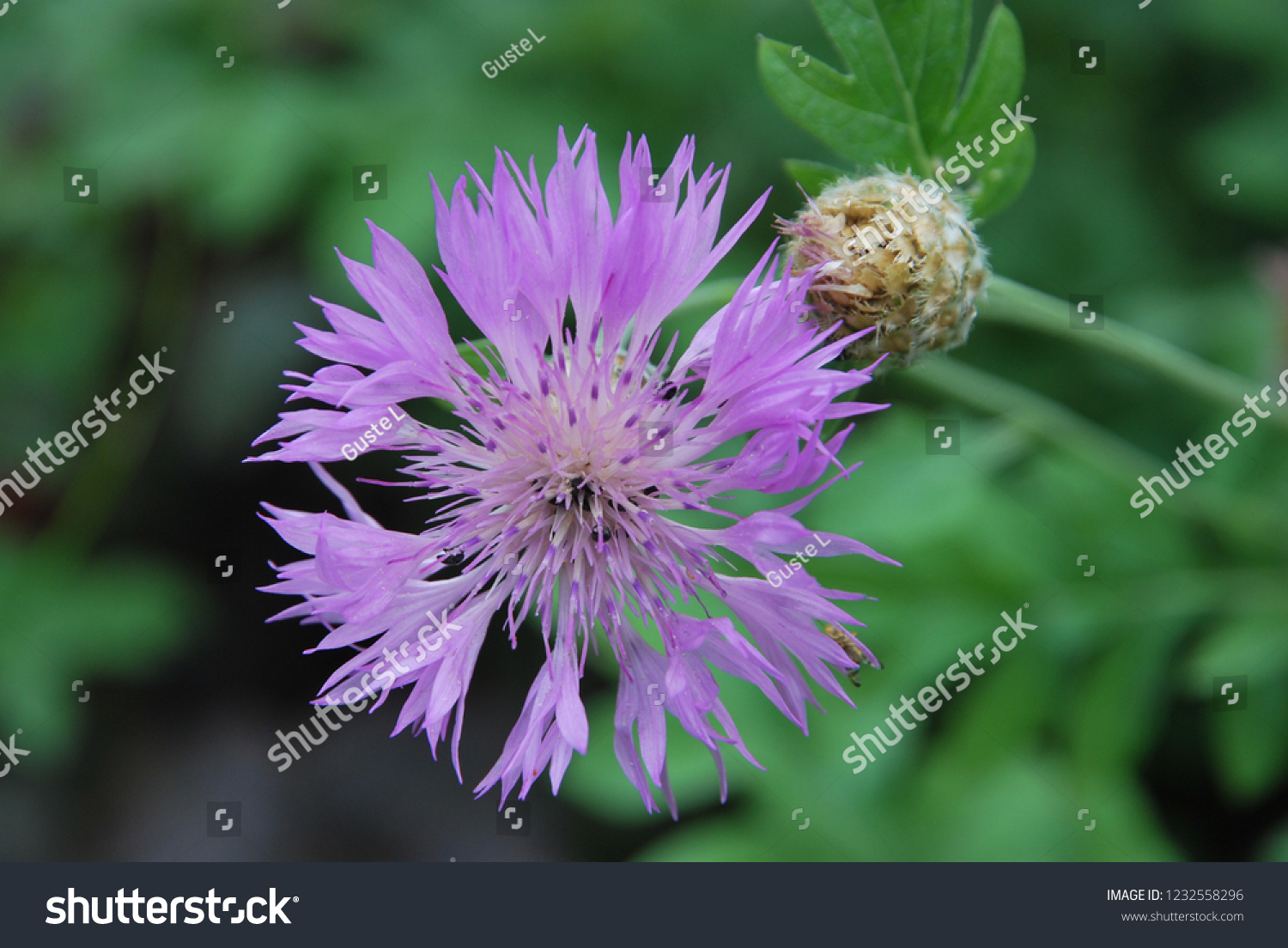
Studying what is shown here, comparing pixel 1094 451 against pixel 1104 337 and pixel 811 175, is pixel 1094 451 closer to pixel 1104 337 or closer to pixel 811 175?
pixel 1104 337

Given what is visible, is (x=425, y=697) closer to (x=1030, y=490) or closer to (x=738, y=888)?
(x=738, y=888)

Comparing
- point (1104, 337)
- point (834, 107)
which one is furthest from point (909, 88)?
point (1104, 337)

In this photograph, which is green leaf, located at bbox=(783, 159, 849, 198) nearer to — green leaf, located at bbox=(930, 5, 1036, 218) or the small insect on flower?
green leaf, located at bbox=(930, 5, 1036, 218)

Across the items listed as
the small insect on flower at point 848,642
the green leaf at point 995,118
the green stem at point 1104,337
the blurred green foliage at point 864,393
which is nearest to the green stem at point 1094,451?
the blurred green foliage at point 864,393

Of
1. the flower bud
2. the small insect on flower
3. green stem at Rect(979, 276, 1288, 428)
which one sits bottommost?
the small insect on flower

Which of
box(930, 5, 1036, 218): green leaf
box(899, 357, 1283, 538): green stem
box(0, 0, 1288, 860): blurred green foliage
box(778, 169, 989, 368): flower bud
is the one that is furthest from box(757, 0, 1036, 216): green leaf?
box(0, 0, 1288, 860): blurred green foliage

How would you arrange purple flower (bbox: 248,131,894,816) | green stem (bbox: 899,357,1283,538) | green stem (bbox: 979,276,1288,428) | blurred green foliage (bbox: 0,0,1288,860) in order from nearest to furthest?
purple flower (bbox: 248,131,894,816) → green stem (bbox: 979,276,1288,428) → green stem (bbox: 899,357,1283,538) → blurred green foliage (bbox: 0,0,1288,860)

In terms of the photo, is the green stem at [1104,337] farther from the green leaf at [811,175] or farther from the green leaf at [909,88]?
the green leaf at [811,175]
